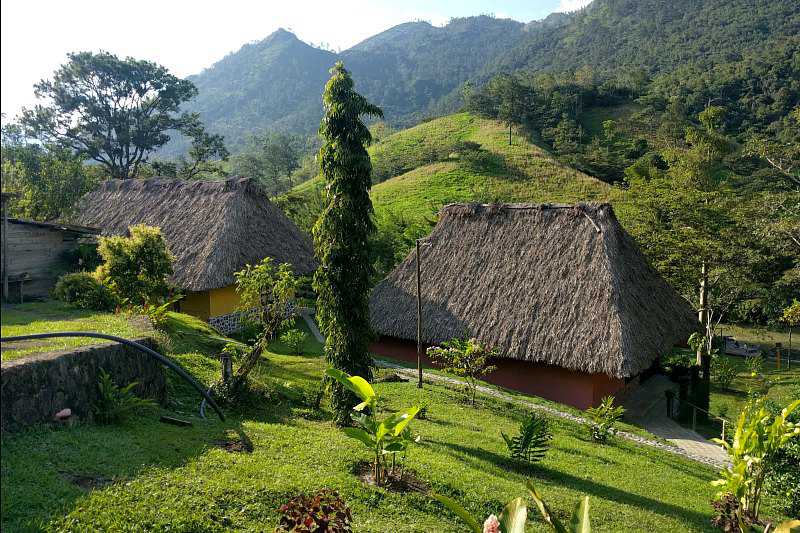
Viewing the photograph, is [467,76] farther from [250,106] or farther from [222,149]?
[222,149]

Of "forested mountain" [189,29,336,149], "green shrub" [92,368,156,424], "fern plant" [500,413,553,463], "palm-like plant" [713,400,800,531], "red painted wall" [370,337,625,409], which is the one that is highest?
"forested mountain" [189,29,336,149]

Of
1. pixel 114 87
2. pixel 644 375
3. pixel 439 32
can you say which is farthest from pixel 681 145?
pixel 439 32

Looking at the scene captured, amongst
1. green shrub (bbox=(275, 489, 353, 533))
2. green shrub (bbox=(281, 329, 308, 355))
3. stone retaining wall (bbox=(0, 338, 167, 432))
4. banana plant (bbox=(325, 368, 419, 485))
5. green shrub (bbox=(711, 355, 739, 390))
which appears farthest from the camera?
green shrub (bbox=(711, 355, 739, 390))

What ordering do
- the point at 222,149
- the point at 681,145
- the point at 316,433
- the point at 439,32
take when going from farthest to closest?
the point at 439,32
the point at 681,145
the point at 222,149
the point at 316,433

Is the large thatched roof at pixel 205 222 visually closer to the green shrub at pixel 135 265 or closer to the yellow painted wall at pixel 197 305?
the yellow painted wall at pixel 197 305

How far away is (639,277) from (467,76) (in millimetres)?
106659

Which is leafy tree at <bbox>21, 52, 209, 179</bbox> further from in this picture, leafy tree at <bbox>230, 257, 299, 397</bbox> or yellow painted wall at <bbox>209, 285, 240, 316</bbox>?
leafy tree at <bbox>230, 257, 299, 397</bbox>

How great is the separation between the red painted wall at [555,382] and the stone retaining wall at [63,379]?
932 cm

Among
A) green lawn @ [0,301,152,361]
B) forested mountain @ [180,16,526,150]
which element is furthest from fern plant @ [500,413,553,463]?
forested mountain @ [180,16,526,150]

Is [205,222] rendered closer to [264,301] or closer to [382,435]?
[264,301]

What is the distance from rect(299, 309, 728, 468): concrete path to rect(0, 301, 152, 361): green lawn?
21.6ft

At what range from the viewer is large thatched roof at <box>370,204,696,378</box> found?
1259 centimetres

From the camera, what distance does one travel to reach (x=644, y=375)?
607 inches

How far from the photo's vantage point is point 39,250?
13047 mm
